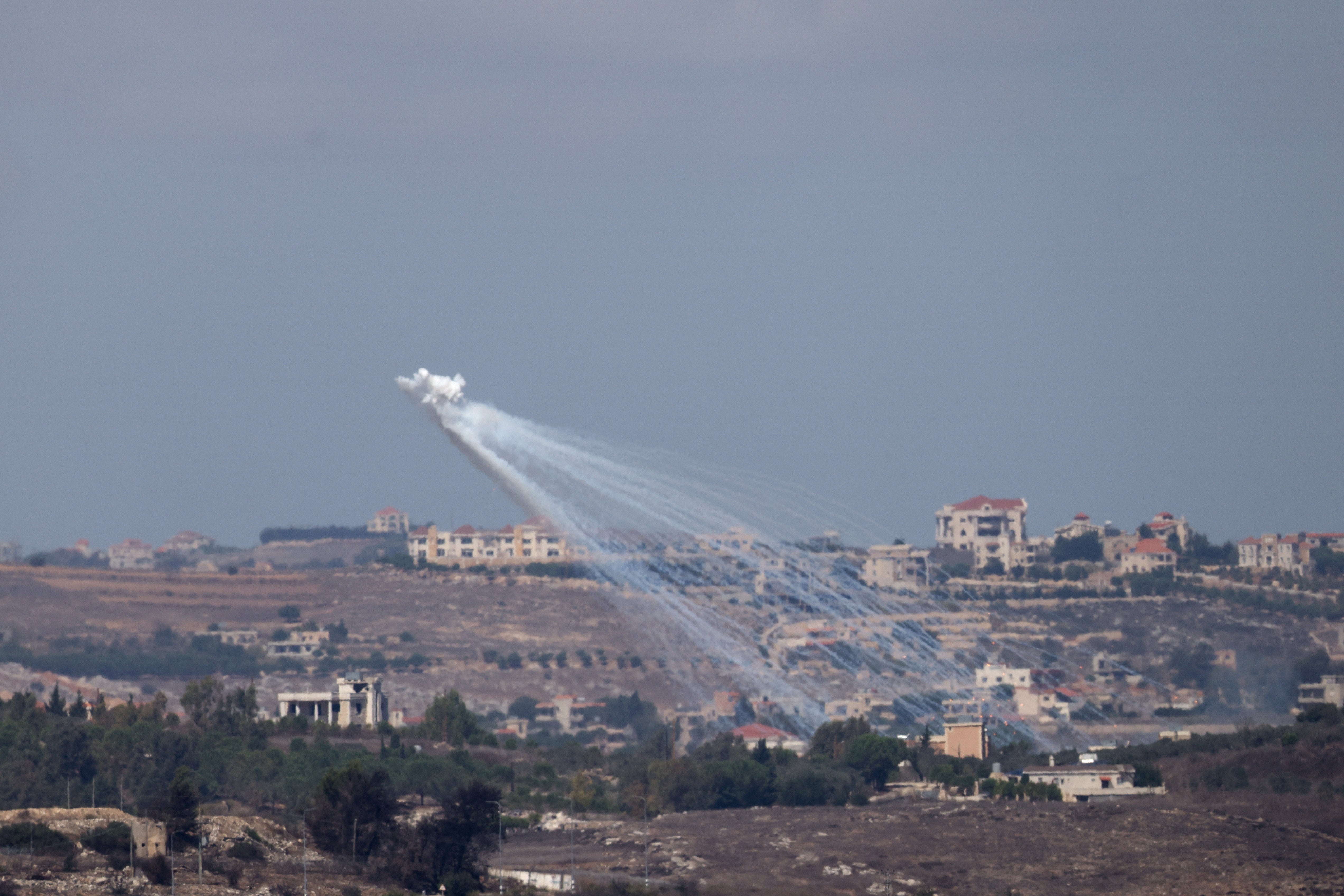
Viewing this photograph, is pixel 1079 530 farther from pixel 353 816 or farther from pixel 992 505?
pixel 353 816

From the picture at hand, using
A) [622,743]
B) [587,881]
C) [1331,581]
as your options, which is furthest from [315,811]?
[1331,581]

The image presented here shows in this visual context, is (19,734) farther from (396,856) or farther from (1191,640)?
(1191,640)

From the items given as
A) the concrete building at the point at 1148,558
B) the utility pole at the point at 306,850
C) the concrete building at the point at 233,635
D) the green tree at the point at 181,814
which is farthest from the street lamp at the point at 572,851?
the concrete building at the point at 233,635

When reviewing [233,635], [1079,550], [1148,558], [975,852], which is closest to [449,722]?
[975,852]

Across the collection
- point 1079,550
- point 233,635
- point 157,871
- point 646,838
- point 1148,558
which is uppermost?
point 1079,550

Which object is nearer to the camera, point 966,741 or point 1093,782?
point 1093,782

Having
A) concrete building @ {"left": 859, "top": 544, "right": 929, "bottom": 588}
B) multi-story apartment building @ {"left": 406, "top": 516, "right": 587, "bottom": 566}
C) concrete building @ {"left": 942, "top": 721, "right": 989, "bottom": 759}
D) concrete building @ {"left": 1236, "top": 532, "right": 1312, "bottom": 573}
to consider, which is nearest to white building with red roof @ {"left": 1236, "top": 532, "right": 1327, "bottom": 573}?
concrete building @ {"left": 1236, "top": 532, "right": 1312, "bottom": 573}
